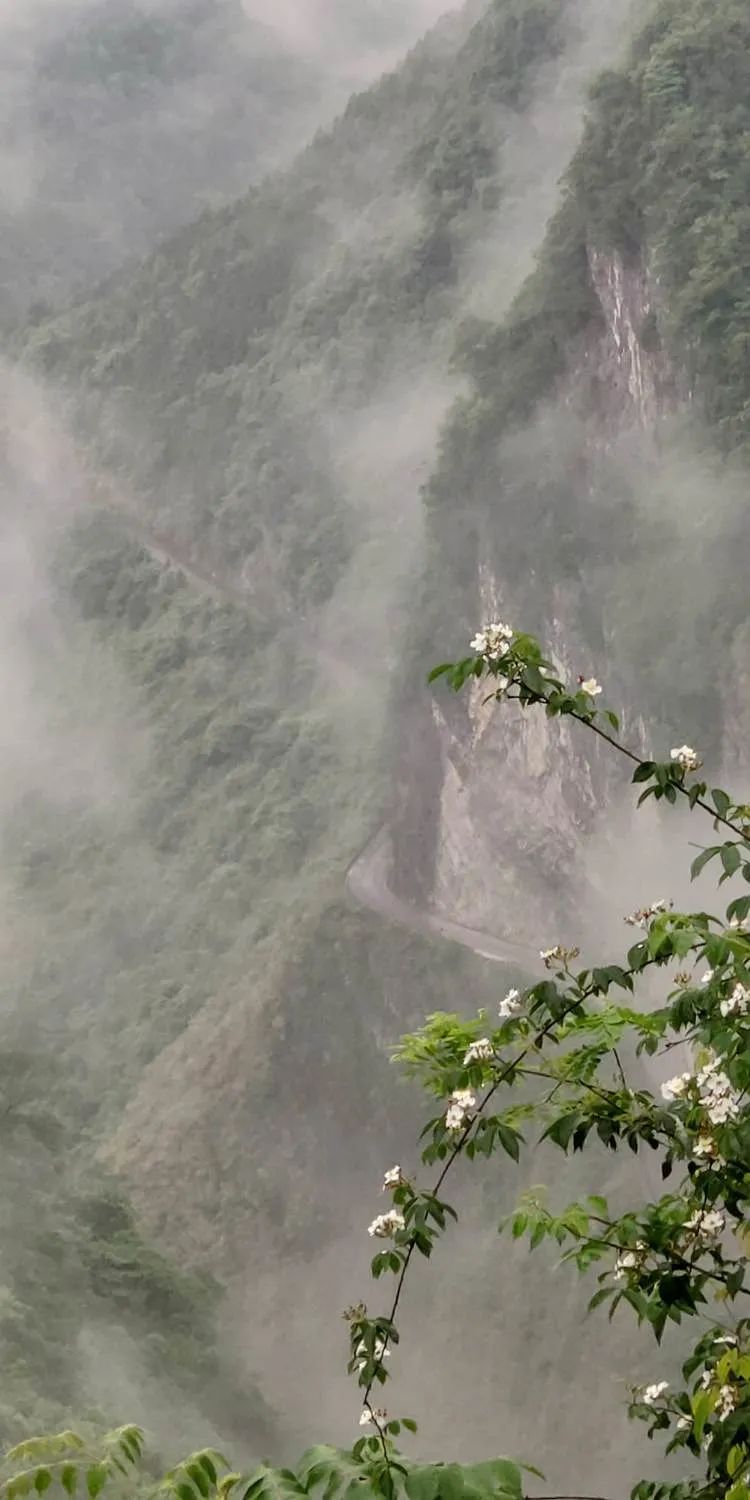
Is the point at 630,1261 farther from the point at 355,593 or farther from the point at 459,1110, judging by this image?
the point at 355,593

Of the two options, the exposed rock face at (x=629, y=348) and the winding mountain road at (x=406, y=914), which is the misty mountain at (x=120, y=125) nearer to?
the exposed rock face at (x=629, y=348)

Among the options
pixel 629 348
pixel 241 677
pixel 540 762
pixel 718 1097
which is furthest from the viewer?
pixel 241 677

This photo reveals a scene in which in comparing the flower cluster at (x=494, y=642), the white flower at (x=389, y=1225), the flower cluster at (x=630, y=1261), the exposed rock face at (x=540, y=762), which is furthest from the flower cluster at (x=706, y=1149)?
the exposed rock face at (x=540, y=762)

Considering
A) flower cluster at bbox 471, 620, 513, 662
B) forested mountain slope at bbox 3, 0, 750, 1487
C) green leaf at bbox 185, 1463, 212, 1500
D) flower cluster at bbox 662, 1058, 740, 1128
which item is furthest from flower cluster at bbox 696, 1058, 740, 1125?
forested mountain slope at bbox 3, 0, 750, 1487

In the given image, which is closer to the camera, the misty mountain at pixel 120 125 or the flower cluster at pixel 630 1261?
the flower cluster at pixel 630 1261

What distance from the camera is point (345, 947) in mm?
17984

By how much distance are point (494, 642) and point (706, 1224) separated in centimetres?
86

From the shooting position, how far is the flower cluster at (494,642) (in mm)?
2025

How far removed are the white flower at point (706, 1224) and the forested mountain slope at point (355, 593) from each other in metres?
11.3

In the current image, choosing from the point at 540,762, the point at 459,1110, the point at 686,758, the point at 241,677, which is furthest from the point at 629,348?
the point at 459,1110

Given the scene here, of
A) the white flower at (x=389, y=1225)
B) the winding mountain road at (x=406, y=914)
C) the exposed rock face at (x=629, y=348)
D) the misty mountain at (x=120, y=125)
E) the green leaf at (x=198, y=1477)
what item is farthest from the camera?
the misty mountain at (x=120, y=125)

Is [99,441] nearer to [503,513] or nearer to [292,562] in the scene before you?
[292,562]

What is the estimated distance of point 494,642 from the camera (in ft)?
6.68

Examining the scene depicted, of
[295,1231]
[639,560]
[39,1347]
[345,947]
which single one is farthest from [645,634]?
[39,1347]
